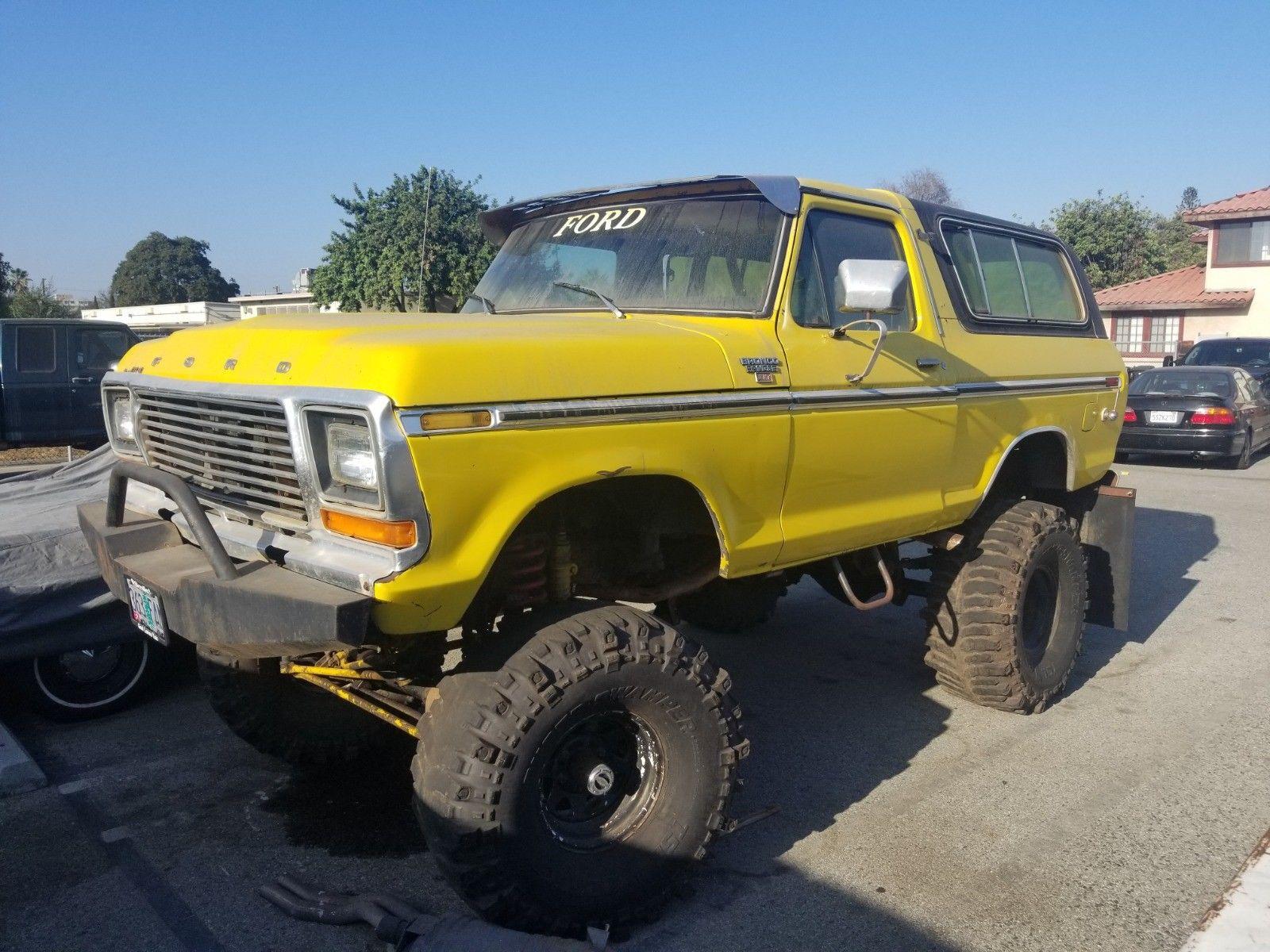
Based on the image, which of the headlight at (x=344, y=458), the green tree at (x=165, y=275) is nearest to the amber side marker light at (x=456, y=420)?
the headlight at (x=344, y=458)

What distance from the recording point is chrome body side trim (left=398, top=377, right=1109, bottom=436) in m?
2.73

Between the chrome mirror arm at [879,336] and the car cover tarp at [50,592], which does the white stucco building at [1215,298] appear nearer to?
the chrome mirror arm at [879,336]

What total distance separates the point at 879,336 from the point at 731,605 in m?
1.98

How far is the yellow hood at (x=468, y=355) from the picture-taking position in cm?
266

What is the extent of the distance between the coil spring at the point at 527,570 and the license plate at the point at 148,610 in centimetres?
101

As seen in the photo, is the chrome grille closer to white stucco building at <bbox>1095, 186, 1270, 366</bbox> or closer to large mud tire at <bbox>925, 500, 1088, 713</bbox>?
large mud tire at <bbox>925, 500, 1088, 713</bbox>

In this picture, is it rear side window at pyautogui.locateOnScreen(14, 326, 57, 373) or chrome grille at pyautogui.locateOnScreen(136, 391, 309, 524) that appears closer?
chrome grille at pyautogui.locateOnScreen(136, 391, 309, 524)

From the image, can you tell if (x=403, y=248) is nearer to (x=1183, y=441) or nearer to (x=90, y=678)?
(x=90, y=678)

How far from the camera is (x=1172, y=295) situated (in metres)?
30.1

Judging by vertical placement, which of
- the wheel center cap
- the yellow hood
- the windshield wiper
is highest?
the windshield wiper

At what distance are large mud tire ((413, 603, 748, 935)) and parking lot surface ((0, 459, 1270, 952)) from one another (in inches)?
10.0

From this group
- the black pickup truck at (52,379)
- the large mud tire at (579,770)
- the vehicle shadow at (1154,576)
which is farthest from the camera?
the black pickup truck at (52,379)

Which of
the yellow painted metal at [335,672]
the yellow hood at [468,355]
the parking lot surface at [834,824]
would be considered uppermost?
the yellow hood at [468,355]

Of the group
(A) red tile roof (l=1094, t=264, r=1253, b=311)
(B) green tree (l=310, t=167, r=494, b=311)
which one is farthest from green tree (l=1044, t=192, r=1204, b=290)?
(B) green tree (l=310, t=167, r=494, b=311)
